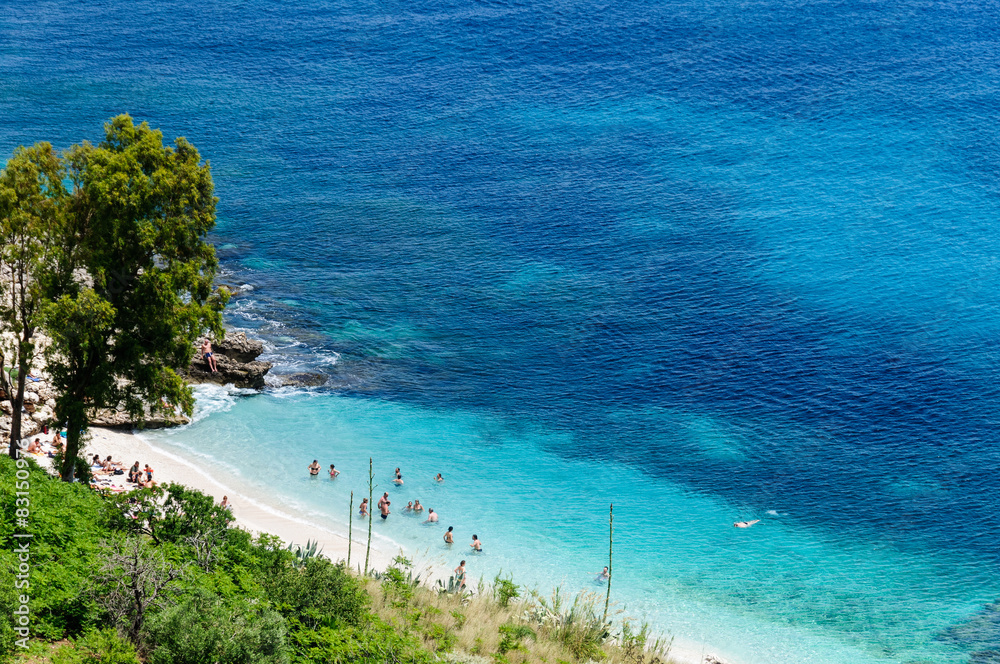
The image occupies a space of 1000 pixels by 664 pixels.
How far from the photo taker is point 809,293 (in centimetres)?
5612

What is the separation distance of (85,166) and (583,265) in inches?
1502

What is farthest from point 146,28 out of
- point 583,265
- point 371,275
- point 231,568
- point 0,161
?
point 231,568

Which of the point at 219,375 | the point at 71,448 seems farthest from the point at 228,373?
the point at 71,448

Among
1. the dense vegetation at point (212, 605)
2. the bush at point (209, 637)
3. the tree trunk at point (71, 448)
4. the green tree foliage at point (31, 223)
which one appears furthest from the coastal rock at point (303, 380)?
the bush at point (209, 637)

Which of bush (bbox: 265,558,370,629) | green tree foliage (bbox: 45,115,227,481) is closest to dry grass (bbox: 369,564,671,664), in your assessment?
bush (bbox: 265,558,370,629)

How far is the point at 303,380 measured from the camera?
45.8 m

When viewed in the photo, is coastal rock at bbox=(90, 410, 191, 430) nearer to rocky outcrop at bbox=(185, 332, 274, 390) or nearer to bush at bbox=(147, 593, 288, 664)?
rocky outcrop at bbox=(185, 332, 274, 390)

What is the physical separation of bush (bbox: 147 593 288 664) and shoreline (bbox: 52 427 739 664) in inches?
534

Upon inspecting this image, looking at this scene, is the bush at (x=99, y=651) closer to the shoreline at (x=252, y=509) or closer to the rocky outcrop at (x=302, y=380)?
the shoreline at (x=252, y=509)

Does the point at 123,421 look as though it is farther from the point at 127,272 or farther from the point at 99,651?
the point at 99,651

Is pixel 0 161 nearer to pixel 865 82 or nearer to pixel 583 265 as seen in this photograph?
pixel 583 265

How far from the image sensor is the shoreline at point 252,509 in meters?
33.4

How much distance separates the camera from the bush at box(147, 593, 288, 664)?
54.9ft

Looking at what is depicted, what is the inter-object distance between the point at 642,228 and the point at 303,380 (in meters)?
29.7
